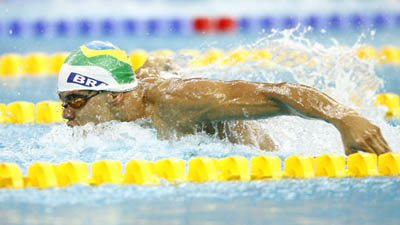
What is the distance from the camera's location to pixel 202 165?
293 cm

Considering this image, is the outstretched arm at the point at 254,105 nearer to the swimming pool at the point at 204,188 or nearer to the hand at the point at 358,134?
the hand at the point at 358,134

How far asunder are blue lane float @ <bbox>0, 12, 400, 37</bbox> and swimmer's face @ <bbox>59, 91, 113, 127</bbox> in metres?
7.67

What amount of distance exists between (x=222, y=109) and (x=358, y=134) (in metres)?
0.62

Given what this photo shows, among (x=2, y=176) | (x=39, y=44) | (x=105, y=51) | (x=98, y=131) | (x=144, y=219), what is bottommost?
(x=144, y=219)

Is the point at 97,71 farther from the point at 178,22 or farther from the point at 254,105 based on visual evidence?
the point at 178,22

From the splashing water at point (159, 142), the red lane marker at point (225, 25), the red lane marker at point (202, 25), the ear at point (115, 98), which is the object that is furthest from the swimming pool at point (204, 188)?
the red lane marker at point (202, 25)

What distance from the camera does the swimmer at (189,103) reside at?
9.51 feet

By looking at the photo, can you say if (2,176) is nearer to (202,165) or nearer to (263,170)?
(202,165)

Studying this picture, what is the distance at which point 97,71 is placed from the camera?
10.9 ft

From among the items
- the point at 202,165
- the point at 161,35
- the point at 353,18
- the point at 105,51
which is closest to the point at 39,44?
the point at 161,35

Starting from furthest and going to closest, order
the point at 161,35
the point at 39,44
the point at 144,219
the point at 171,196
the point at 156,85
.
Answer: the point at 161,35 → the point at 39,44 → the point at 156,85 → the point at 171,196 → the point at 144,219

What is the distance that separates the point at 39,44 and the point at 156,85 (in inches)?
273

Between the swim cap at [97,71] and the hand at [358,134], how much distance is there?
1078 millimetres

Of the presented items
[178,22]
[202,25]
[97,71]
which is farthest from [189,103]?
[178,22]
